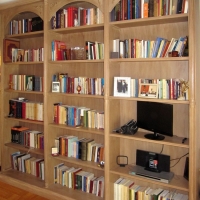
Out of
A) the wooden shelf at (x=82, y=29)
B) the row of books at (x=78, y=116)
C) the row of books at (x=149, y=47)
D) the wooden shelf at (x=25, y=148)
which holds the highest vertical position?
the wooden shelf at (x=82, y=29)

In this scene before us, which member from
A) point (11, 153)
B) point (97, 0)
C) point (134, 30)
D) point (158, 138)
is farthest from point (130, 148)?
point (11, 153)

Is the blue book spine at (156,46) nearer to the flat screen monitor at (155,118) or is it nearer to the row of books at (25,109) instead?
the flat screen monitor at (155,118)

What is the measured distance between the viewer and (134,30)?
2.68 meters

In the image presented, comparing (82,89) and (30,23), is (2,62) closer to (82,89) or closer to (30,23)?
(30,23)

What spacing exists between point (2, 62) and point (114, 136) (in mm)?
2039

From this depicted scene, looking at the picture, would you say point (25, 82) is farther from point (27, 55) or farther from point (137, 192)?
point (137, 192)

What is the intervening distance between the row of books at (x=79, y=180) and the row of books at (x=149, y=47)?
1.53m

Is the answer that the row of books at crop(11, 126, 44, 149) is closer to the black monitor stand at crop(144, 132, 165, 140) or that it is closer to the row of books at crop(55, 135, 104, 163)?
the row of books at crop(55, 135, 104, 163)

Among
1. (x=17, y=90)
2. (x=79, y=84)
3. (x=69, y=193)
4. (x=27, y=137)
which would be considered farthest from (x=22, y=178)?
(x=79, y=84)

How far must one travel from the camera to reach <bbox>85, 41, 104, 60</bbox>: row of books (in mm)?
2707

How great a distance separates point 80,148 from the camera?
9.75ft

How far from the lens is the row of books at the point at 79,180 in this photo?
2881 mm

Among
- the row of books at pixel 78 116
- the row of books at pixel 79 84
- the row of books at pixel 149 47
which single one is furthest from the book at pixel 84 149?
the row of books at pixel 149 47

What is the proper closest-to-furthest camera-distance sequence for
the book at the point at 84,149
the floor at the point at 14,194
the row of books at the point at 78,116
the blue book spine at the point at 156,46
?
1. the blue book spine at the point at 156,46
2. the row of books at the point at 78,116
3. the book at the point at 84,149
4. the floor at the point at 14,194
